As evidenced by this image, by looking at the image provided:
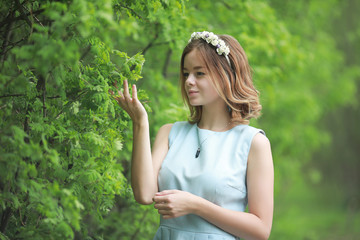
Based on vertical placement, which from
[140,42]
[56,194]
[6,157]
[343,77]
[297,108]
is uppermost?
[343,77]

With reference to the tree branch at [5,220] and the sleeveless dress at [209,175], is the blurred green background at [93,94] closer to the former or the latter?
the tree branch at [5,220]

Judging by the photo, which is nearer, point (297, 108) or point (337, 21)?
point (297, 108)

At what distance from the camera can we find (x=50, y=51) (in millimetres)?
1714

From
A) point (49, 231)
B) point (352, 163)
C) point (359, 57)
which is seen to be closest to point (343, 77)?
point (359, 57)

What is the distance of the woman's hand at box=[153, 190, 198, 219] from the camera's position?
2189 mm

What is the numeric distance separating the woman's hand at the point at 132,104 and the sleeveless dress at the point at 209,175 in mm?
372

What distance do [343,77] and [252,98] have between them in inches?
358

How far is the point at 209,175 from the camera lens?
7.76ft

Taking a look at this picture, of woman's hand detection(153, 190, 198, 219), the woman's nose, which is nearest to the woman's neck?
the woman's nose

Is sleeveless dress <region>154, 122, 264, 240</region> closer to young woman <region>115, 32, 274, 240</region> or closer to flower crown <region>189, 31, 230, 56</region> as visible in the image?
young woman <region>115, 32, 274, 240</region>

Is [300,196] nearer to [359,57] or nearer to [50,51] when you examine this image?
[359,57]

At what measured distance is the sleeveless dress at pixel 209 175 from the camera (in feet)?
7.75

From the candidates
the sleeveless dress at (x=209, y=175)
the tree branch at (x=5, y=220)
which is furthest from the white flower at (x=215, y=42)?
the tree branch at (x=5, y=220)

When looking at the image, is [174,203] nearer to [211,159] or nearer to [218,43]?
[211,159]
